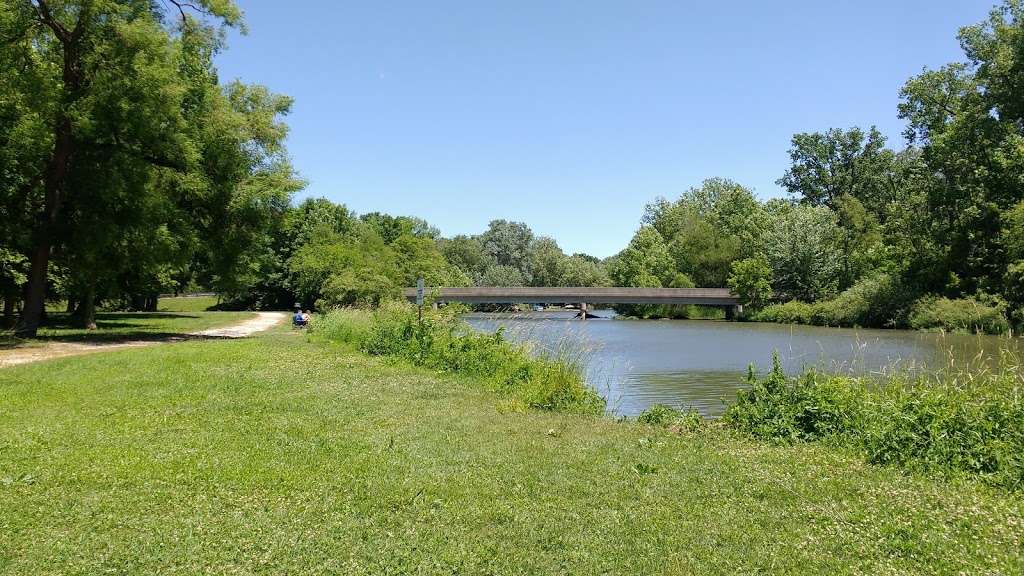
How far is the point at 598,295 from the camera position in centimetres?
6353

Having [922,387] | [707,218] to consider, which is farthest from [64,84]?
[707,218]

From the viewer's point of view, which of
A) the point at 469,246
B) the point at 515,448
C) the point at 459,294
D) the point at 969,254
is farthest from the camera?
the point at 469,246

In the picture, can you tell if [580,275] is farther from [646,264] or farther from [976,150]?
[976,150]

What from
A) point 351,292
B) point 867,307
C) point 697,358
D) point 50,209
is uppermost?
point 50,209

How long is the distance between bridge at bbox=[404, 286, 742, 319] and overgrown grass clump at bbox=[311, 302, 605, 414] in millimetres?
40425

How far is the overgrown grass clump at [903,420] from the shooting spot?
299 inches

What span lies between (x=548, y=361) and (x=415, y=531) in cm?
925

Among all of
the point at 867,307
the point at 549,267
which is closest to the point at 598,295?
the point at 867,307

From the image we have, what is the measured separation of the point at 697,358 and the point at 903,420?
17.8 m

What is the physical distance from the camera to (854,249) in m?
61.1

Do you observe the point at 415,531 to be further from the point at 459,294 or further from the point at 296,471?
the point at 459,294

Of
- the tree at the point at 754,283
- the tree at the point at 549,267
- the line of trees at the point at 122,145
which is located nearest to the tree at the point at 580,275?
the tree at the point at 549,267

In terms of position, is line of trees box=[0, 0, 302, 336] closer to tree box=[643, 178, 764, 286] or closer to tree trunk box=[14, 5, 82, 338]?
A: tree trunk box=[14, 5, 82, 338]

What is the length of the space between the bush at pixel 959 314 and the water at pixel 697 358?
2.25m
